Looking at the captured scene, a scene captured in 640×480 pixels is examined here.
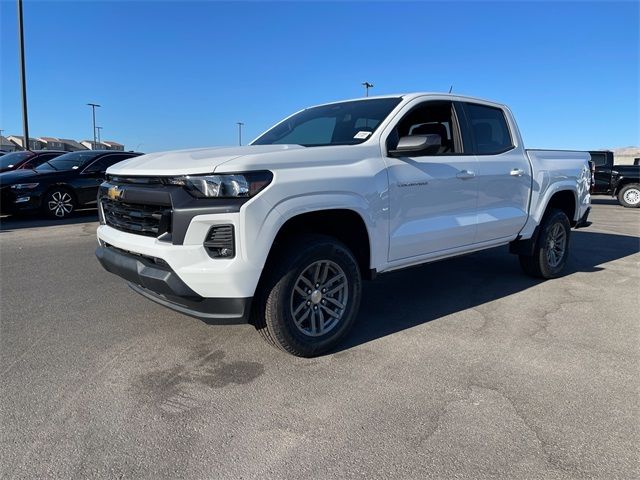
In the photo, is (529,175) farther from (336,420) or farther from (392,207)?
(336,420)

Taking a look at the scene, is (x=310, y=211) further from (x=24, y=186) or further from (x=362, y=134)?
(x=24, y=186)

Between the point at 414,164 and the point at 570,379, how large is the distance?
1.93 metres

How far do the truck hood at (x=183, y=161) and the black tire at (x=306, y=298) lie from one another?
27.6 inches

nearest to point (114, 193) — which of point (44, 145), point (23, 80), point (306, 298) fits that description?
point (306, 298)

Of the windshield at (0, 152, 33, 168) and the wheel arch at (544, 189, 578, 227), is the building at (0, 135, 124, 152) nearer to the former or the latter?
the windshield at (0, 152, 33, 168)

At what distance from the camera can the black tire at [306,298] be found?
10.5 feet

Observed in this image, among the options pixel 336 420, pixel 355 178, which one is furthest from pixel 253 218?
pixel 336 420

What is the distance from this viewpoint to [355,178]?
11.5ft

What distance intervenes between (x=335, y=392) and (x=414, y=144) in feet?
6.29

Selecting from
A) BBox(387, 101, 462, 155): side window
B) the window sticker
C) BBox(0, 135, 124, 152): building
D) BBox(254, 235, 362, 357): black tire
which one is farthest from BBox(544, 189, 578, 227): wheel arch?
BBox(0, 135, 124, 152): building

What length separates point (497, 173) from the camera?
4824mm

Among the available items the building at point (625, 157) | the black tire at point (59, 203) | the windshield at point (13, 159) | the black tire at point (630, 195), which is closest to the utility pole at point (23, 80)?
the windshield at point (13, 159)

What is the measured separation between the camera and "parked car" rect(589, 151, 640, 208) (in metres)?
16.4

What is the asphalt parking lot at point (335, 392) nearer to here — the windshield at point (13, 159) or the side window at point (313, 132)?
the side window at point (313, 132)
